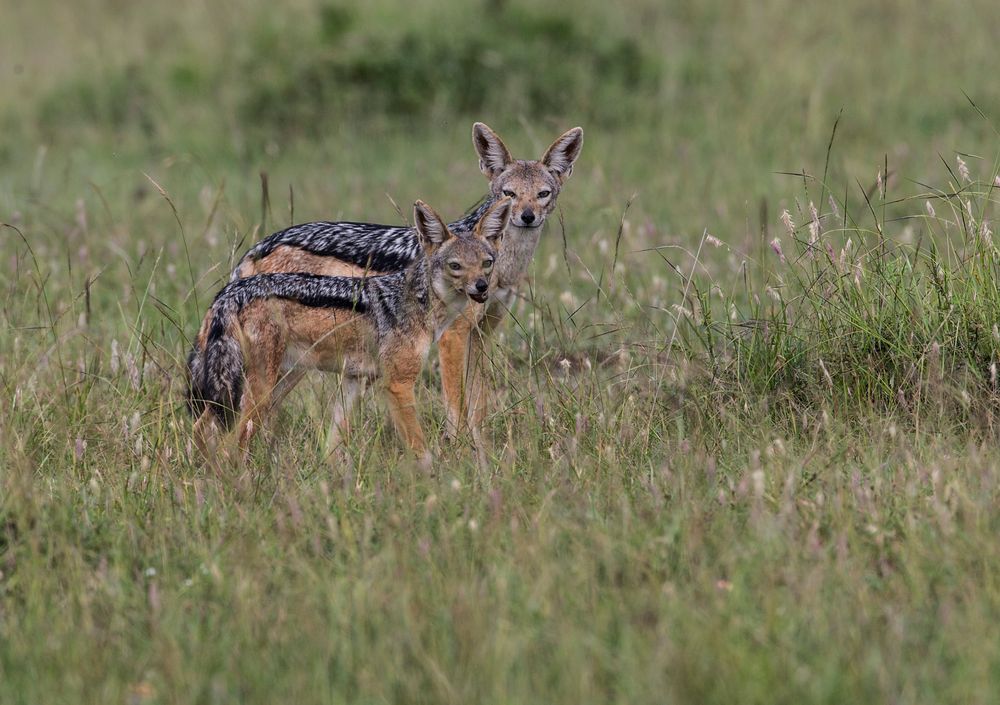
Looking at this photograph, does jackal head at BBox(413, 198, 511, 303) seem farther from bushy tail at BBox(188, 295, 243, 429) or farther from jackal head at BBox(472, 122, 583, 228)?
bushy tail at BBox(188, 295, 243, 429)

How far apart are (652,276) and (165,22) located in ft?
30.1

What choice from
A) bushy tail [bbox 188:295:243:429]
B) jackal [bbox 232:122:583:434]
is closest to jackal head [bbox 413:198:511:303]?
jackal [bbox 232:122:583:434]

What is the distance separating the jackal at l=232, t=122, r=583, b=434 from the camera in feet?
22.9

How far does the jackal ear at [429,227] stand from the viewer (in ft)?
21.1

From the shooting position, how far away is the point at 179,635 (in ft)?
13.2

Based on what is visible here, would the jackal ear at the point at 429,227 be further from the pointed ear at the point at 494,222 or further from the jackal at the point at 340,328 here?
the pointed ear at the point at 494,222

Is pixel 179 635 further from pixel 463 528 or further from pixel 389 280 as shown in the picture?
pixel 389 280

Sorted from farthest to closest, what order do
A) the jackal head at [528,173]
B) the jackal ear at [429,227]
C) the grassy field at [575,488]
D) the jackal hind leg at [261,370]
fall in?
the jackal head at [528,173], the jackal ear at [429,227], the jackal hind leg at [261,370], the grassy field at [575,488]

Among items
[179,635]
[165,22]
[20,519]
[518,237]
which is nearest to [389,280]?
[518,237]

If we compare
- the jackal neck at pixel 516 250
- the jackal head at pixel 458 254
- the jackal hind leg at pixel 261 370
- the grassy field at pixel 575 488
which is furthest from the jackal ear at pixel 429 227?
the jackal hind leg at pixel 261 370

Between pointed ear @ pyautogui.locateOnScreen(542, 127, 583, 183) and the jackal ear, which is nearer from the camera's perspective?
the jackal ear

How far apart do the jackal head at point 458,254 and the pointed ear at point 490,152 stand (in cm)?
88

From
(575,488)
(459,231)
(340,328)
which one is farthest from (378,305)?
(575,488)

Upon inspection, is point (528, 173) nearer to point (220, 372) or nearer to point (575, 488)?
point (220, 372)
